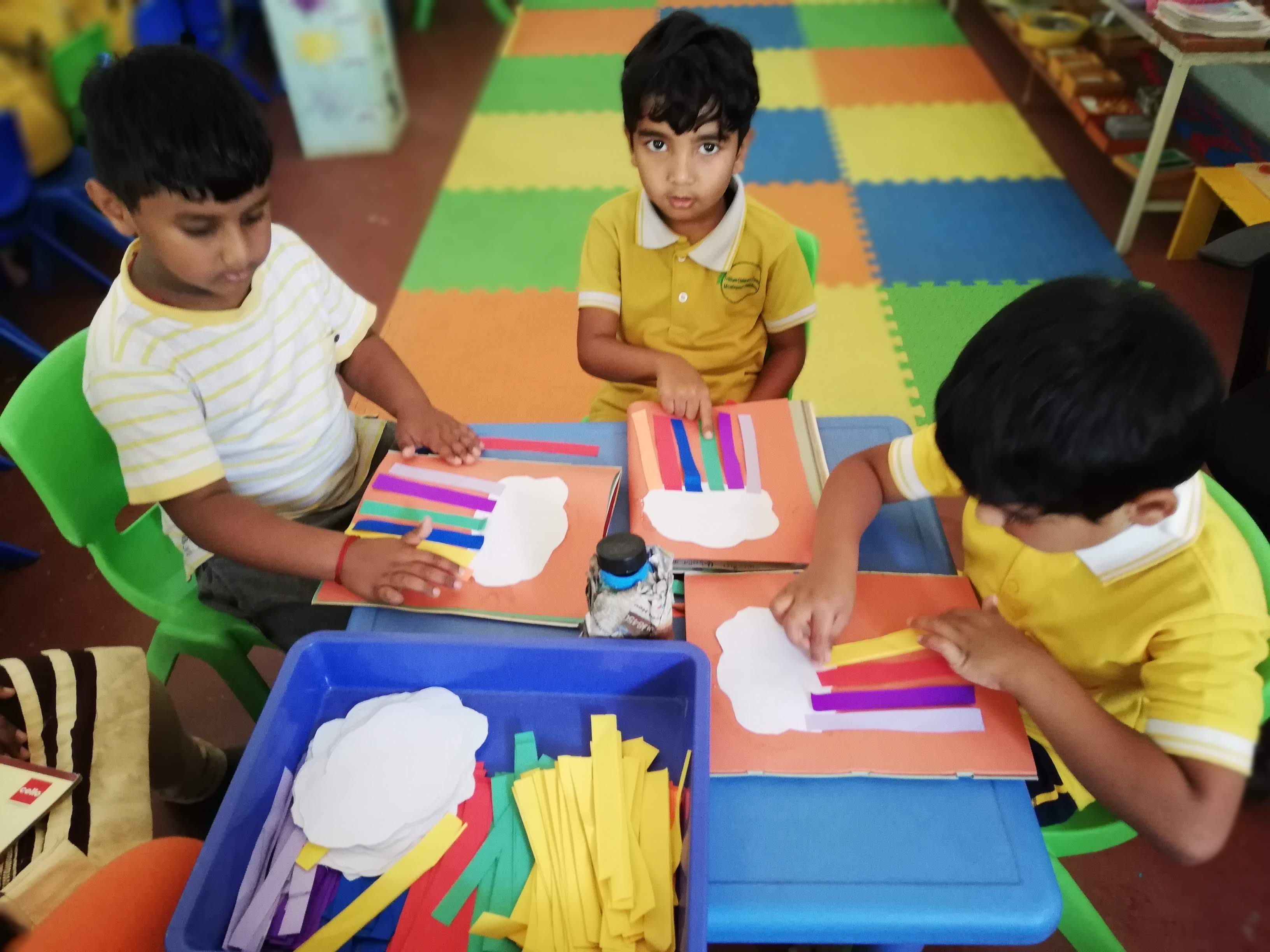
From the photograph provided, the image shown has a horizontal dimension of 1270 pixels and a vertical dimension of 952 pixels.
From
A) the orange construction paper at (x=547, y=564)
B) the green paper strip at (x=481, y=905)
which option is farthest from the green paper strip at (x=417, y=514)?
the green paper strip at (x=481, y=905)

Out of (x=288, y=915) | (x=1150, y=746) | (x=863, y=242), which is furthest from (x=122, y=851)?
(x=863, y=242)

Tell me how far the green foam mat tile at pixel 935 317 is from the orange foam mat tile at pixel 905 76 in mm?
1131

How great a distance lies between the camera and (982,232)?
2324 mm

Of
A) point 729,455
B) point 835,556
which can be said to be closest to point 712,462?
point 729,455

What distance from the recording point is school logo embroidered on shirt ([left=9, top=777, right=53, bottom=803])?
2.19 ft

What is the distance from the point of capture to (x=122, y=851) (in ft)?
2.33

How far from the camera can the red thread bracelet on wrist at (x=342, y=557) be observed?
0.75m

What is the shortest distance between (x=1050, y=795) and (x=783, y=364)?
0.64 m

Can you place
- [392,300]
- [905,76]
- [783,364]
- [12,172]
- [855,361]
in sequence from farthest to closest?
[905,76], [392,300], [855,361], [12,172], [783,364]

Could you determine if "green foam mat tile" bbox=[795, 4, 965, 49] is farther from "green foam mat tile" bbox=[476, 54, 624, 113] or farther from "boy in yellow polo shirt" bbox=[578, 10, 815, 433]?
"boy in yellow polo shirt" bbox=[578, 10, 815, 433]

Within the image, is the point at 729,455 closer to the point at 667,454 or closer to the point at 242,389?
the point at 667,454

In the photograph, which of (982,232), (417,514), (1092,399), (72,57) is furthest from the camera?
(982,232)

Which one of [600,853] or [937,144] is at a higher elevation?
[600,853]

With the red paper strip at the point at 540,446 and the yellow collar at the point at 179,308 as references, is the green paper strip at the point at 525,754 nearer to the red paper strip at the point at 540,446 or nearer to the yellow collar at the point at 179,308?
the red paper strip at the point at 540,446
